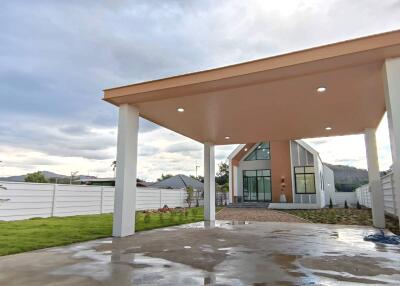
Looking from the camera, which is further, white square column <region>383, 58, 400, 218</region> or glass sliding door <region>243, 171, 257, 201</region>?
glass sliding door <region>243, 171, 257, 201</region>

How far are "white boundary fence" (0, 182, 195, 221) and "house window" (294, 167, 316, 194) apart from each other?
38.0ft

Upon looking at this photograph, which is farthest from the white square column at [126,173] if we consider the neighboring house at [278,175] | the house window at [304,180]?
the house window at [304,180]

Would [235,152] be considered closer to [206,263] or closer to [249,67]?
[249,67]

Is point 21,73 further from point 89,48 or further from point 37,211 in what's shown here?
point 37,211

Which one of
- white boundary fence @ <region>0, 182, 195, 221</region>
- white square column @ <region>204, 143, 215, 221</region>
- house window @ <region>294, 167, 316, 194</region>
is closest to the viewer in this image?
white boundary fence @ <region>0, 182, 195, 221</region>

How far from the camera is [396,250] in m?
5.29

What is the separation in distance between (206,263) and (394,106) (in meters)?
4.08

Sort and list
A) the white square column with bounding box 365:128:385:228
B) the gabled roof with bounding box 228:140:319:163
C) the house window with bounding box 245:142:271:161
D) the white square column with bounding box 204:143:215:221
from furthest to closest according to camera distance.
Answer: the house window with bounding box 245:142:271:161, the gabled roof with bounding box 228:140:319:163, the white square column with bounding box 204:143:215:221, the white square column with bounding box 365:128:385:228

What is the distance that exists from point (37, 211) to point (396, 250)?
11.7m

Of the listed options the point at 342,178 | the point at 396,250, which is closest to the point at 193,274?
the point at 396,250

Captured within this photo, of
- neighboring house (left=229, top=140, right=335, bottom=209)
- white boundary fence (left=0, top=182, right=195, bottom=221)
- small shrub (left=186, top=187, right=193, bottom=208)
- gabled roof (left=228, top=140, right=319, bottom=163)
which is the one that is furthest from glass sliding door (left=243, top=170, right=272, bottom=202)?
white boundary fence (left=0, top=182, right=195, bottom=221)

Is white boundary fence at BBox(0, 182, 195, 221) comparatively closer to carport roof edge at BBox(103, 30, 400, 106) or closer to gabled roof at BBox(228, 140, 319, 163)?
carport roof edge at BBox(103, 30, 400, 106)

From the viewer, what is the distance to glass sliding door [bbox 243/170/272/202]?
22.8m

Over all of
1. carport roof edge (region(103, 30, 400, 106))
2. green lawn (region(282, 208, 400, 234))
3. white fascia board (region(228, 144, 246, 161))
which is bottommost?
green lawn (region(282, 208, 400, 234))
